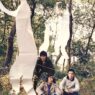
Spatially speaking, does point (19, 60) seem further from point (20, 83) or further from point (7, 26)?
point (7, 26)

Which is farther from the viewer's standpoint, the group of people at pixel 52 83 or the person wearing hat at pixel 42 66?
the person wearing hat at pixel 42 66

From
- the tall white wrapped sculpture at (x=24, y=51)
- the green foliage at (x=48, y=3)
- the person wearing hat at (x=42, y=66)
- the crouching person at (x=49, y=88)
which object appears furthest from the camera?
the green foliage at (x=48, y=3)

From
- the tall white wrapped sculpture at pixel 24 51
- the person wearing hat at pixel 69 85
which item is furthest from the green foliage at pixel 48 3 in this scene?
the person wearing hat at pixel 69 85

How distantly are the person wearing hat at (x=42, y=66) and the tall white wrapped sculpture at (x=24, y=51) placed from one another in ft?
0.46

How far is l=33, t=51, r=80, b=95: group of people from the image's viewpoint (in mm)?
8711

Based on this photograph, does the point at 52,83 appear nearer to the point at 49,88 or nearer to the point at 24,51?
the point at 49,88

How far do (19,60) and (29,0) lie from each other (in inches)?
218

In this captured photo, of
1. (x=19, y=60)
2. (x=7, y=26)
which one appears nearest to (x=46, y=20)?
(x=7, y=26)

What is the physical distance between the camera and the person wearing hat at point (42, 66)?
923cm

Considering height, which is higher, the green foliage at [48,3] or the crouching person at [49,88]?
the green foliage at [48,3]

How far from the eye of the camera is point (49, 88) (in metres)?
8.70

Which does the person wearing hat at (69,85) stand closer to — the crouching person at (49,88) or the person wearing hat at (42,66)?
the crouching person at (49,88)

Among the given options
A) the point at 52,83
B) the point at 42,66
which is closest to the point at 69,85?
the point at 52,83

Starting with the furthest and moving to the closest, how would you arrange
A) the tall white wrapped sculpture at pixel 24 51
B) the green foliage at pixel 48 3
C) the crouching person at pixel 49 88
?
the green foliage at pixel 48 3, the tall white wrapped sculpture at pixel 24 51, the crouching person at pixel 49 88
